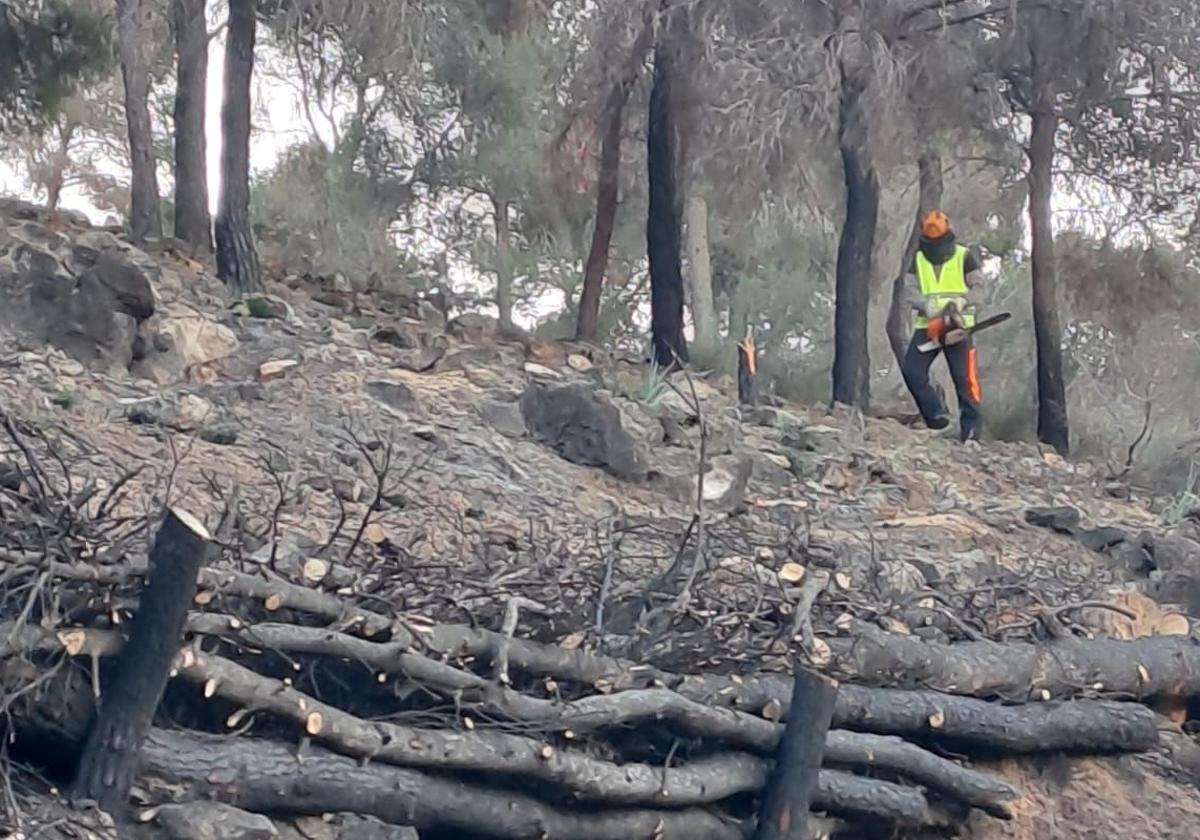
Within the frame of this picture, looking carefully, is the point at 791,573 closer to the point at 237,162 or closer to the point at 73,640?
the point at 73,640

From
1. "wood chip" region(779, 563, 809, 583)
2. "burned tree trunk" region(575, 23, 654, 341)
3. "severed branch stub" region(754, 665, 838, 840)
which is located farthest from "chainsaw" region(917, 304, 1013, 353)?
"severed branch stub" region(754, 665, 838, 840)

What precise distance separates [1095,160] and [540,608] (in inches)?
502

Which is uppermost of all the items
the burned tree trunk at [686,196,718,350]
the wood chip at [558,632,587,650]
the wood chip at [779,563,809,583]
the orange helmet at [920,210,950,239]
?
the burned tree trunk at [686,196,718,350]

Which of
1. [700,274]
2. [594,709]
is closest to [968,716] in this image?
[594,709]

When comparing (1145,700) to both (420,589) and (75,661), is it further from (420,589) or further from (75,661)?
(75,661)

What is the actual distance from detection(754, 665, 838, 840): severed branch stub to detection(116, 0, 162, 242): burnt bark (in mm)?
9811

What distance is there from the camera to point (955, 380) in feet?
49.9

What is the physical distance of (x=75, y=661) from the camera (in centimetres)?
489

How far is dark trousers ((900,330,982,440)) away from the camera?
1507 cm

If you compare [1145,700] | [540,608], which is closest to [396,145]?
[1145,700]

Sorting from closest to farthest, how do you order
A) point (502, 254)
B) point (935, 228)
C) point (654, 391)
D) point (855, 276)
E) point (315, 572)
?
1. point (315, 572)
2. point (654, 391)
3. point (935, 228)
4. point (855, 276)
5. point (502, 254)

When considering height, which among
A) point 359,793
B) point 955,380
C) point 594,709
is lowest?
point 359,793

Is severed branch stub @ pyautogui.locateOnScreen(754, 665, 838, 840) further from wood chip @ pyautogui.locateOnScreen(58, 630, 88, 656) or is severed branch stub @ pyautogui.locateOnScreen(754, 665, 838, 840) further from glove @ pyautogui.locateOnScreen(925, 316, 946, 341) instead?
glove @ pyautogui.locateOnScreen(925, 316, 946, 341)

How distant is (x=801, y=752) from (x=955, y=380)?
9.19m
